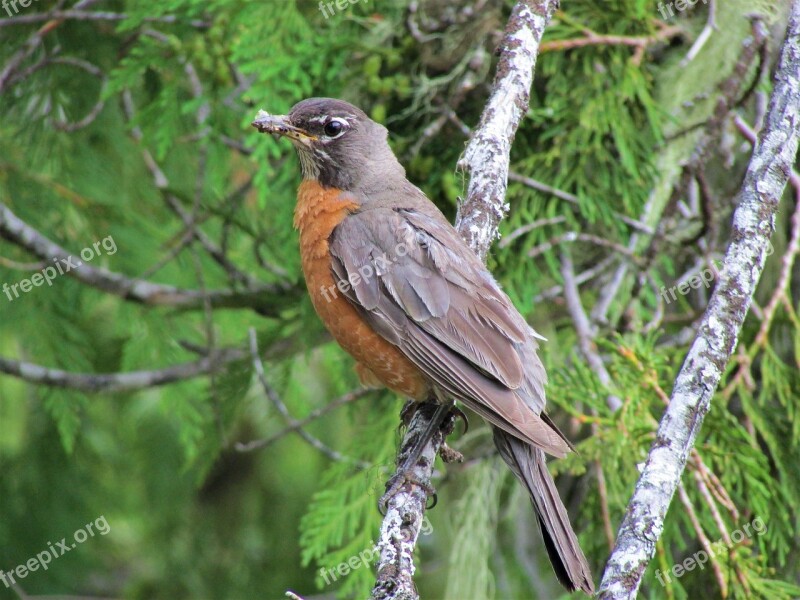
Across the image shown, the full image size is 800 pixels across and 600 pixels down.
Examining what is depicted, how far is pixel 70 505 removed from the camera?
5.86m

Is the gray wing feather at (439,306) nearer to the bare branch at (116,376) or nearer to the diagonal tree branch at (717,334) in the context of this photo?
the diagonal tree branch at (717,334)

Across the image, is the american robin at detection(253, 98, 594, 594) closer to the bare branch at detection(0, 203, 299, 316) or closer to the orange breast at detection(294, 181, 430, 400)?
the orange breast at detection(294, 181, 430, 400)

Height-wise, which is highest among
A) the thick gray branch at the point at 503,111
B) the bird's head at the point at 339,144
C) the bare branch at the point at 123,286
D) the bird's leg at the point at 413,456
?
the thick gray branch at the point at 503,111

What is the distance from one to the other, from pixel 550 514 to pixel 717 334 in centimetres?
88

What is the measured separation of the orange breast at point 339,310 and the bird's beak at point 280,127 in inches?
10.2

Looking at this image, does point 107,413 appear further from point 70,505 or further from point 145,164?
point 145,164

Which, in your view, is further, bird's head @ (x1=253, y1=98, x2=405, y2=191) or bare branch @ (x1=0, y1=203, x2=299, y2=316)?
bare branch @ (x1=0, y1=203, x2=299, y2=316)

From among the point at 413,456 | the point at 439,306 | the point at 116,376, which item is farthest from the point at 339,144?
the point at 116,376

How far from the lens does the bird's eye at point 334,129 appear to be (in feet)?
12.9

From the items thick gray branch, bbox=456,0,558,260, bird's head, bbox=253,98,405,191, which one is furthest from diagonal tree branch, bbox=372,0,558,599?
bird's head, bbox=253,98,405,191

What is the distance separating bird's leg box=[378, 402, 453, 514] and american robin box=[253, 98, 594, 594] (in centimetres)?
9

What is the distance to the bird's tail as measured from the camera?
2965 mm

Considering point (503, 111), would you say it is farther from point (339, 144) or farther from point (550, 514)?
point (550, 514)

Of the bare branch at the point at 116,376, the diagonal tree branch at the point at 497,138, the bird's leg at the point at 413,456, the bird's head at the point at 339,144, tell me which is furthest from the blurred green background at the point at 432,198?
the diagonal tree branch at the point at 497,138
